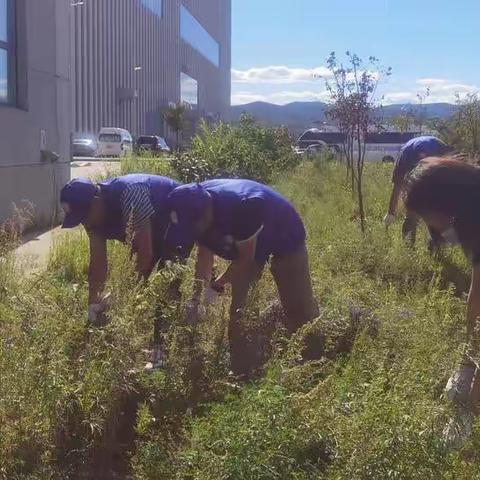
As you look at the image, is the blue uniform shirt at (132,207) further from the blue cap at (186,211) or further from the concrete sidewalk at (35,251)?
the concrete sidewalk at (35,251)

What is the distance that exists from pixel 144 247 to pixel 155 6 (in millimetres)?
59172

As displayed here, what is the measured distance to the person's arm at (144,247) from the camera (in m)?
4.26

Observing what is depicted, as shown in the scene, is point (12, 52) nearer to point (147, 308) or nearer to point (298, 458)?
point (147, 308)

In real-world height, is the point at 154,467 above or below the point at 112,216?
below

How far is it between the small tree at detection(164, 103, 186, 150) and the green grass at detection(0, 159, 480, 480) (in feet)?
182

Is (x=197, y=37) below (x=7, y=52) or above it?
above

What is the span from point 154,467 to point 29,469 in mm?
469

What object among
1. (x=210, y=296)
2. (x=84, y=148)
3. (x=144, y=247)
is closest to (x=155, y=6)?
(x=84, y=148)

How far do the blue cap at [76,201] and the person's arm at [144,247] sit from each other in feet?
1.00

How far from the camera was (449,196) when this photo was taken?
10.6 feet

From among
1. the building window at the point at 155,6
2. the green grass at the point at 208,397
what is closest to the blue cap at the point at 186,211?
the green grass at the point at 208,397

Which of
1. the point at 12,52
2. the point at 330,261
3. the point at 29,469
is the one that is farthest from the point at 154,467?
the point at 12,52

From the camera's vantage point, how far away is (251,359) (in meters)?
3.79

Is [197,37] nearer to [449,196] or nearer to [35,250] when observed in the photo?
[35,250]
